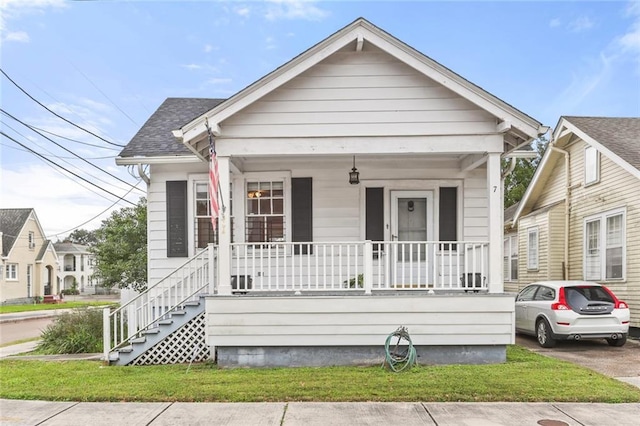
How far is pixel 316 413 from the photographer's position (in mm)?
4664

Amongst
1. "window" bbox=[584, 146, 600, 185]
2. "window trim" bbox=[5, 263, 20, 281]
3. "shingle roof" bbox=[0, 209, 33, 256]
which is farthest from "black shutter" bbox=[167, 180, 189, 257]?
"shingle roof" bbox=[0, 209, 33, 256]

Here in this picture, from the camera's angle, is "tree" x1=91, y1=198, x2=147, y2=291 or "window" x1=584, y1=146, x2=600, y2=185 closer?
"window" x1=584, y1=146, x2=600, y2=185

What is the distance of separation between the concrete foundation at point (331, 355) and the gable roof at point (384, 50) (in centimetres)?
349

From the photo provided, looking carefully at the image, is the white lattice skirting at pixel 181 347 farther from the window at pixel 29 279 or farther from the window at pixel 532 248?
the window at pixel 29 279

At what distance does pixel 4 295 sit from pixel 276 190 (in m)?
29.5

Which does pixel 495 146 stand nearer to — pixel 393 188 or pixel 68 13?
pixel 393 188

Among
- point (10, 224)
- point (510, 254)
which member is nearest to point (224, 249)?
point (510, 254)

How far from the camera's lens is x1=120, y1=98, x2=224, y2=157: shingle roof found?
28.4 feet

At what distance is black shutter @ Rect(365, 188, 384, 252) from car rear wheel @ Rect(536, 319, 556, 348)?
396 centimetres

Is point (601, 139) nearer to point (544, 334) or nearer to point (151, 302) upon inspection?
point (544, 334)

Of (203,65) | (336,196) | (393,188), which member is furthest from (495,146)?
(203,65)

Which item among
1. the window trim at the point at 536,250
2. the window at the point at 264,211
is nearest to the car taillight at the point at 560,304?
the window at the point at 264,211

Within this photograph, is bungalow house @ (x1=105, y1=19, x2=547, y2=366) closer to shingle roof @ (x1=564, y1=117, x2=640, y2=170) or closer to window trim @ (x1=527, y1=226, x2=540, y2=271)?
shingle roof @ (x1=564, y1=117, x2=640, y2=170)

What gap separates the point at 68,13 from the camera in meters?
12.5
